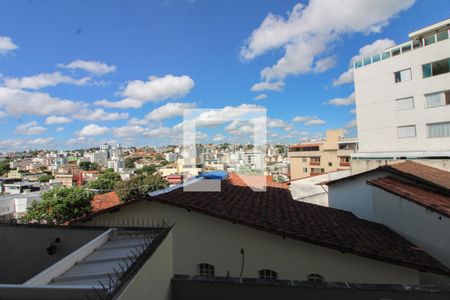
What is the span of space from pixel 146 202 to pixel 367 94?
24.5 m

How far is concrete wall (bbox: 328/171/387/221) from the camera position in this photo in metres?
11.2

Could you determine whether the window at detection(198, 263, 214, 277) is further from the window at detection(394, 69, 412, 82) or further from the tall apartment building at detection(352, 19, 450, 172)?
the window at detection(394, 69, 412, 82)

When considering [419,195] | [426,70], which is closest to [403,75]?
→ [426,70]

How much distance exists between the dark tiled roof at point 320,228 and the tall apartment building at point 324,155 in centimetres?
3919

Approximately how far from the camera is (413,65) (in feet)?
73.7

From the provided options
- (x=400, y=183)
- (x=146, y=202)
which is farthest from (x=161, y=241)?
(x=400, y=183)

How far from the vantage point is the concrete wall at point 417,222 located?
6398 mm

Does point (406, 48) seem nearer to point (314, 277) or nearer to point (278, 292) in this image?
point (314, 277)

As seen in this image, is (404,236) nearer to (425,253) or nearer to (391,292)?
(425,253)

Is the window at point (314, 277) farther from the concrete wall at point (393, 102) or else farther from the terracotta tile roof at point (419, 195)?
the concrete wall at point (393, 102)

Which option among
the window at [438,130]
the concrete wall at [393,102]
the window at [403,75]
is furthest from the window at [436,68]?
the window at [438,130]

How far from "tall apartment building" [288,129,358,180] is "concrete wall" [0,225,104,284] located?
4520cm

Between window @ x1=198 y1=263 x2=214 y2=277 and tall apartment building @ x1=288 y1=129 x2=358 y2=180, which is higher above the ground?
tall apartment building @ x1=288 y1=129 x2=358 y2=180

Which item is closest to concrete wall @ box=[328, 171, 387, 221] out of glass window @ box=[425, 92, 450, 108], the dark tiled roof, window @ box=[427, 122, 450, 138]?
the dark tiled roof
